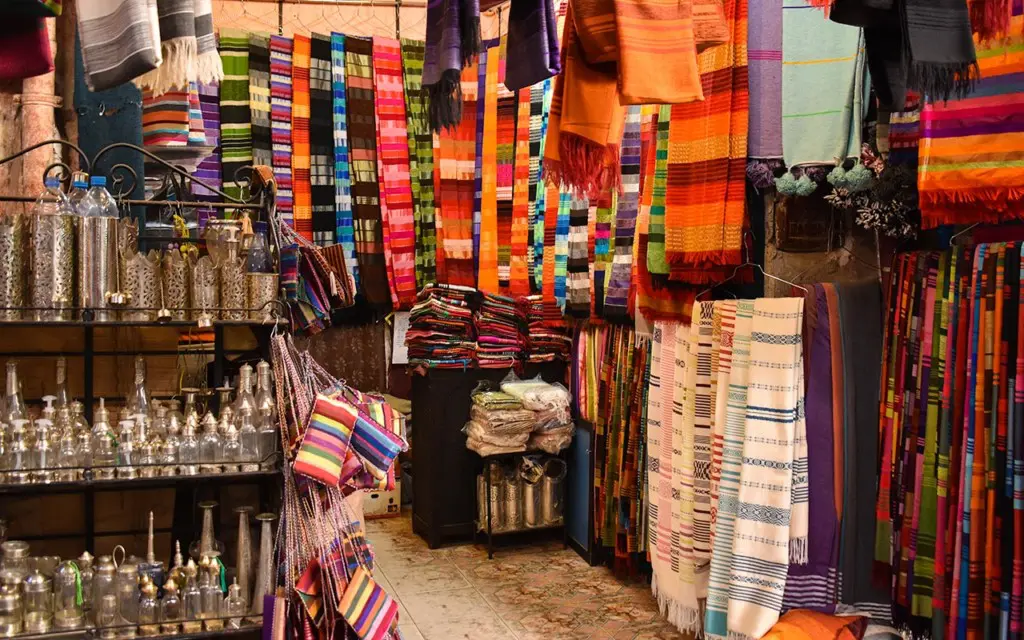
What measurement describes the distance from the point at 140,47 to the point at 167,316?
119 centimetres

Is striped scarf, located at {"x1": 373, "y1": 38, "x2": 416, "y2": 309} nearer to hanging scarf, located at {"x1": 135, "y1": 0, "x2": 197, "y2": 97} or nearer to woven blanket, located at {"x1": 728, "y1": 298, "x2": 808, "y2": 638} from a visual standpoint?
woven blanket, located at {"x1": 728, "y1": 298, "x2": 808, "y2": 638}

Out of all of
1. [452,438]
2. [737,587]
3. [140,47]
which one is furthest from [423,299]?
[140,47]

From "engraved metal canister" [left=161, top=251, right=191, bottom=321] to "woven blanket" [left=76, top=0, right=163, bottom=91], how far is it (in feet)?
3.49

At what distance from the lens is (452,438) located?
5.27m

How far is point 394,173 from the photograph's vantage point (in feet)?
19.0

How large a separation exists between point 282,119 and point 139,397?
3064mm

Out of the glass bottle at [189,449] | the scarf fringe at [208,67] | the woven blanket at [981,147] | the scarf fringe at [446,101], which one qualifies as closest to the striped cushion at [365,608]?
the glass bottle at [189,449]

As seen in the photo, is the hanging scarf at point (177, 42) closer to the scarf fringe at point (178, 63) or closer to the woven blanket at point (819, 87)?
the scarf fringe at point (178, 63)

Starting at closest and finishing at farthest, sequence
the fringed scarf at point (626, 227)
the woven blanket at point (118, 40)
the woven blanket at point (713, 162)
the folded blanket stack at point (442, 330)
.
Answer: the woven blanket at point (118, 40), the woven blanket at point (713, 162), the fringed scarf at point (626, 227), the folded blanket stack at point (442, 330)

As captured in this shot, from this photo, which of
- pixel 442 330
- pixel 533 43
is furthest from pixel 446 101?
pixel 442 330

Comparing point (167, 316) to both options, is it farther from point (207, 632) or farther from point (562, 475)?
point (562, 475)

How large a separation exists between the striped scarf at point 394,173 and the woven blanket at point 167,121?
213 cm

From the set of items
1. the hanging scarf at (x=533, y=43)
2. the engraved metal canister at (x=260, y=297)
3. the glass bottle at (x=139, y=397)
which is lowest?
the glass bottle at (x=139, y=397)

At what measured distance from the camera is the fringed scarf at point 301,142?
5625mm
